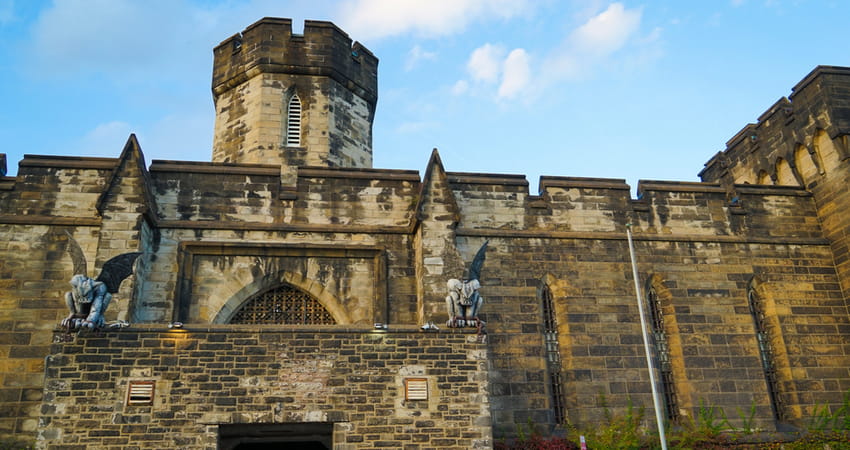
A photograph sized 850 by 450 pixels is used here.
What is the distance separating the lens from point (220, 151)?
20359 mm

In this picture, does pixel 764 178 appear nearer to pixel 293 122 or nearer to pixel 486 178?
pixel 486 178

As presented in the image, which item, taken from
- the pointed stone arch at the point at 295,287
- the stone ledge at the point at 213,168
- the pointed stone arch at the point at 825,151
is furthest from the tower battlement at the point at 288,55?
the pointed stone arch at the point at 825,151

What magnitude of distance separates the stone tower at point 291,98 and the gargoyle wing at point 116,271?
6.71 meters

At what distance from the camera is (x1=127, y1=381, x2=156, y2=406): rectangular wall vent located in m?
11.9

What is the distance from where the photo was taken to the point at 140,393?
12.0m

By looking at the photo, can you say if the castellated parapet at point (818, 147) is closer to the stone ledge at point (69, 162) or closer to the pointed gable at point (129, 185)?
the pointed gable at point (129, 185)

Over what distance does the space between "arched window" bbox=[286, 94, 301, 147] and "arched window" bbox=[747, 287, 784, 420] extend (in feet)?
43.6

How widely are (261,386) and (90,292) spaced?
3640 millimetres

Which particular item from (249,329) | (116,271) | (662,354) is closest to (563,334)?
(662,354)

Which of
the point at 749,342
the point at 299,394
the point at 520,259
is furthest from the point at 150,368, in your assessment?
the point at 749,342

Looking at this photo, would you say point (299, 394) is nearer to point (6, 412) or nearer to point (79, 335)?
point (79, 335)

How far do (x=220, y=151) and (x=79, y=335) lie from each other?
364 inches

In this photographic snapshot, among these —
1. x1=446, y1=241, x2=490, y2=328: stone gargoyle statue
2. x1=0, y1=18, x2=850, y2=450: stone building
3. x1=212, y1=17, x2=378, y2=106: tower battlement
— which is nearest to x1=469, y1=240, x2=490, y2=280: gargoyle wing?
x1=446, y1=241, x2=490, y2=328: stone gargoyle statue

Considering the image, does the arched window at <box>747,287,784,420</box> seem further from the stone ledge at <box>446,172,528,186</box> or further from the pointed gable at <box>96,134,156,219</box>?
the pointed gable at <box>96,134,156,219</box>
